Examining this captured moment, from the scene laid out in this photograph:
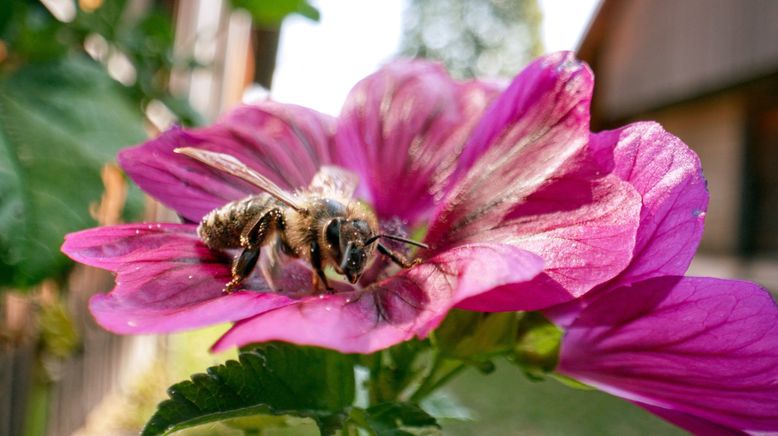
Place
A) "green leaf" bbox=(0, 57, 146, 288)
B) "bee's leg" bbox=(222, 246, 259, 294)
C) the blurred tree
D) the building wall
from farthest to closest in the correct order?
the blurred tree
the building wall
"green leaf" bbox=(0, 57, 146, 288)
"bee's leg" bbox=(222, 246, 259, 294)

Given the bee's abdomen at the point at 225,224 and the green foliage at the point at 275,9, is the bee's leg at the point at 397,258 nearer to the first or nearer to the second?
the bee's abdomen at the point at 225,224

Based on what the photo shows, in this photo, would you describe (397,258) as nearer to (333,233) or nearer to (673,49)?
(333,233)

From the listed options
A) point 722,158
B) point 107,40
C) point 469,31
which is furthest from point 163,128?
point 469,31

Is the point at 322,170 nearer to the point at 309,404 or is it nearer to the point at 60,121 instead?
the point at 309,404

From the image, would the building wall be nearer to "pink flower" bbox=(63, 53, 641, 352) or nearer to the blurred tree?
"pink flower" bbox=(63, 53, 641, 352)

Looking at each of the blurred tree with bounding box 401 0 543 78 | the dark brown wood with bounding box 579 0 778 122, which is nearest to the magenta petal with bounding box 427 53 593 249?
the dark brown wood with bounding box 579 0 778 122

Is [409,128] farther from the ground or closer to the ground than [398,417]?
farther from the ground
